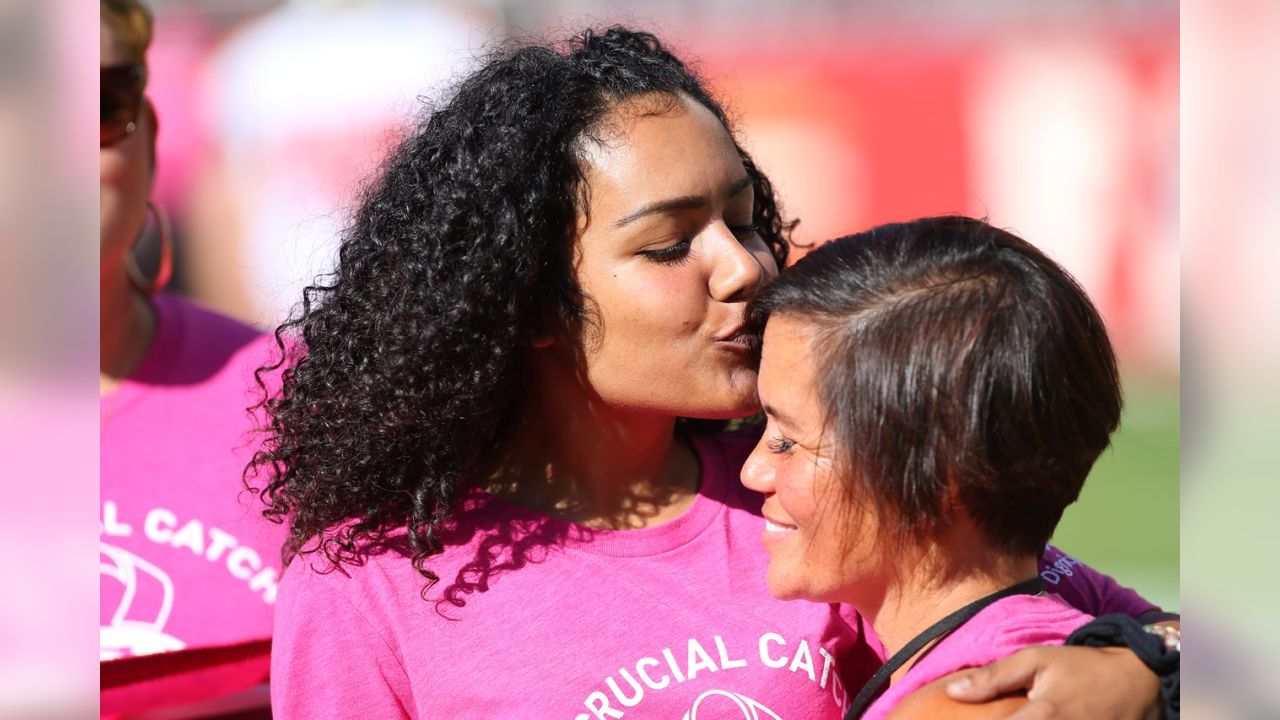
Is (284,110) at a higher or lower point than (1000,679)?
higher

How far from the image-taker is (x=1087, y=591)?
2.13 meters

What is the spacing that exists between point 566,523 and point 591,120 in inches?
25.6

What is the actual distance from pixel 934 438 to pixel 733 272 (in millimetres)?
504

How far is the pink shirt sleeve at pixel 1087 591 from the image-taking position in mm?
2105

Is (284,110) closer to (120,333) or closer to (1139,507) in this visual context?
(1139,507)

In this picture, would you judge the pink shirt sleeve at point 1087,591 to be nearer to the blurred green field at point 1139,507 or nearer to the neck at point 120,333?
the neck at point 120,333

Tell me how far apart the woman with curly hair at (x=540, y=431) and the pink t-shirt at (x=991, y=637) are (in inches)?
10.9

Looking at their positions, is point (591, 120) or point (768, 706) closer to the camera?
point (768, 706)

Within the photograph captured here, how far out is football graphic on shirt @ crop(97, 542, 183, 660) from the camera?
7.80 ft

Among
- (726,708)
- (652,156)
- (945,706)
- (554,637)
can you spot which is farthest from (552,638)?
(652,156)

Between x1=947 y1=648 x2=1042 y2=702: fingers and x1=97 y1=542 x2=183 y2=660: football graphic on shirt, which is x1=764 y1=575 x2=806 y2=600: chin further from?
x1=97 y1=542 x2=183 y2=660: football graphic on shirt

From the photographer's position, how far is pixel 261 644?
7.73 ft
